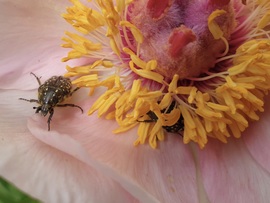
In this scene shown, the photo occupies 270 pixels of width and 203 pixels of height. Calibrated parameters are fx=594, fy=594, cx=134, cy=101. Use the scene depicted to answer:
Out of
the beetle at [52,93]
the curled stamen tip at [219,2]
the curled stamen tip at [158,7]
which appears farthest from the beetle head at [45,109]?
the curled stamen tip at [219,2]

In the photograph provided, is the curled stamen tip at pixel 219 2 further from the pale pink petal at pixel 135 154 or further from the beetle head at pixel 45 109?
the beetle head at pixel 45 109

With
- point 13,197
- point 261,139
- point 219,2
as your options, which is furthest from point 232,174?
point 13,197

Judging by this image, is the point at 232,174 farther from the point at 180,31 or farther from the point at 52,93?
the point at 52,93

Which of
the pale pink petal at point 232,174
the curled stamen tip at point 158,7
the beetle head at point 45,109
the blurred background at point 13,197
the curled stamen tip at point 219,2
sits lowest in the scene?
the pale pink petal at point 232,174

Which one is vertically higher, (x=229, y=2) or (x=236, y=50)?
(x=229, y=2)

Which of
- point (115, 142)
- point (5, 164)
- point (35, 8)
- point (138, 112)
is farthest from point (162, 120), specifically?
point (35, 8)

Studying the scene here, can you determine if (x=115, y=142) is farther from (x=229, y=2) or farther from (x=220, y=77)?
(x=229, y=2)

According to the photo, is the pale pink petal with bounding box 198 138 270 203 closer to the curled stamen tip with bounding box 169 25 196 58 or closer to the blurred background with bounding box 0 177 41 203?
the curled stamen tip with bounding box 169 25 196 58
